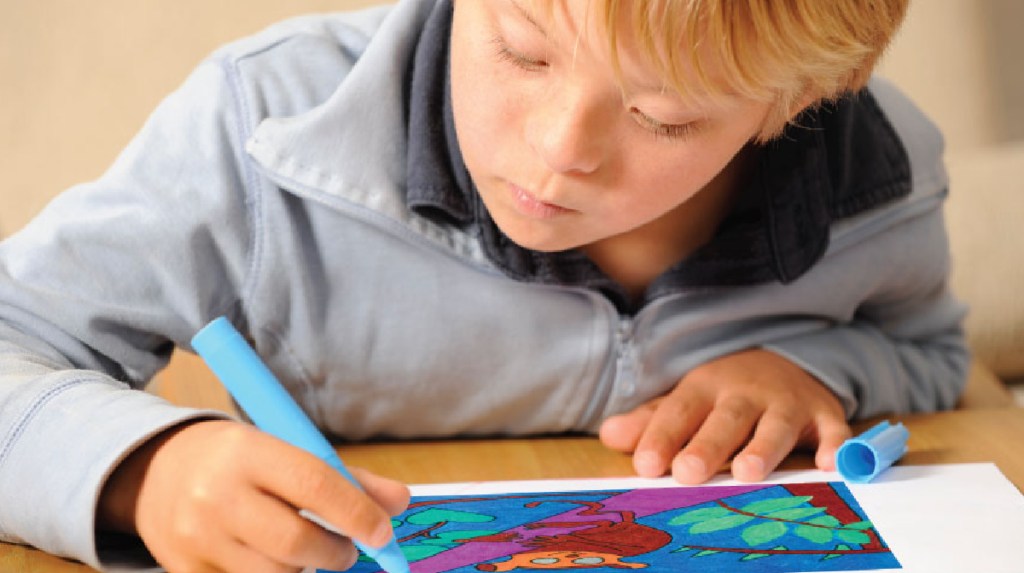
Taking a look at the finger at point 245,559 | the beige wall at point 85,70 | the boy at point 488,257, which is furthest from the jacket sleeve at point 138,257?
the beige wall at point 85,70

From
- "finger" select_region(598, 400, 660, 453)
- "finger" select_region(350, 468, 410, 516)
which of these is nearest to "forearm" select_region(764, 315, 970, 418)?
"finger" select_region(598, 400, 660, 453)

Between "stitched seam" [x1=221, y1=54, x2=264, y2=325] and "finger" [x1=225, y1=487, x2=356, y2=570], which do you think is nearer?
"finger" [x1=225, y1=487, x2=356, y2=570]

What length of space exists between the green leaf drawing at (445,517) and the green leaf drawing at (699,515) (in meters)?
0.08

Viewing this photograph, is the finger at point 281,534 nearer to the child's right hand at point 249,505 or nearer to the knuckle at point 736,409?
the child's right hand at point 249,505

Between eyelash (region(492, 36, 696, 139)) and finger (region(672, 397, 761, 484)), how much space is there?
0.15m

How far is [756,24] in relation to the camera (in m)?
0.52

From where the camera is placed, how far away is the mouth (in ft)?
1.92

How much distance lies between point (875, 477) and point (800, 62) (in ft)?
0.64

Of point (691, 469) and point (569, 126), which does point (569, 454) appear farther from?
point (569, 126)

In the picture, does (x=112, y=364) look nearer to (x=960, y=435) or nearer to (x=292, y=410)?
(x=292, y=410)

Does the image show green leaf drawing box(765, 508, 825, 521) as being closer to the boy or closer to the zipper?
the boy

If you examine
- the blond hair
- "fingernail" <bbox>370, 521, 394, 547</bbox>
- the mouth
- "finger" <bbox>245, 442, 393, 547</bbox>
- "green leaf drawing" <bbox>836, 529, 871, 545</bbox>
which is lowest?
"green leaf drawing" <bbox>836, 529, 871, 545</bbox>

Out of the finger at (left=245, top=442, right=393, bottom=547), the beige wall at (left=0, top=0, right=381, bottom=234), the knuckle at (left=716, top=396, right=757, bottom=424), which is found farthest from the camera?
the beige wall at (left=0, top=0, right=381, bottom=234)

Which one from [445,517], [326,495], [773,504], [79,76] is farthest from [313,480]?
[79,76]
